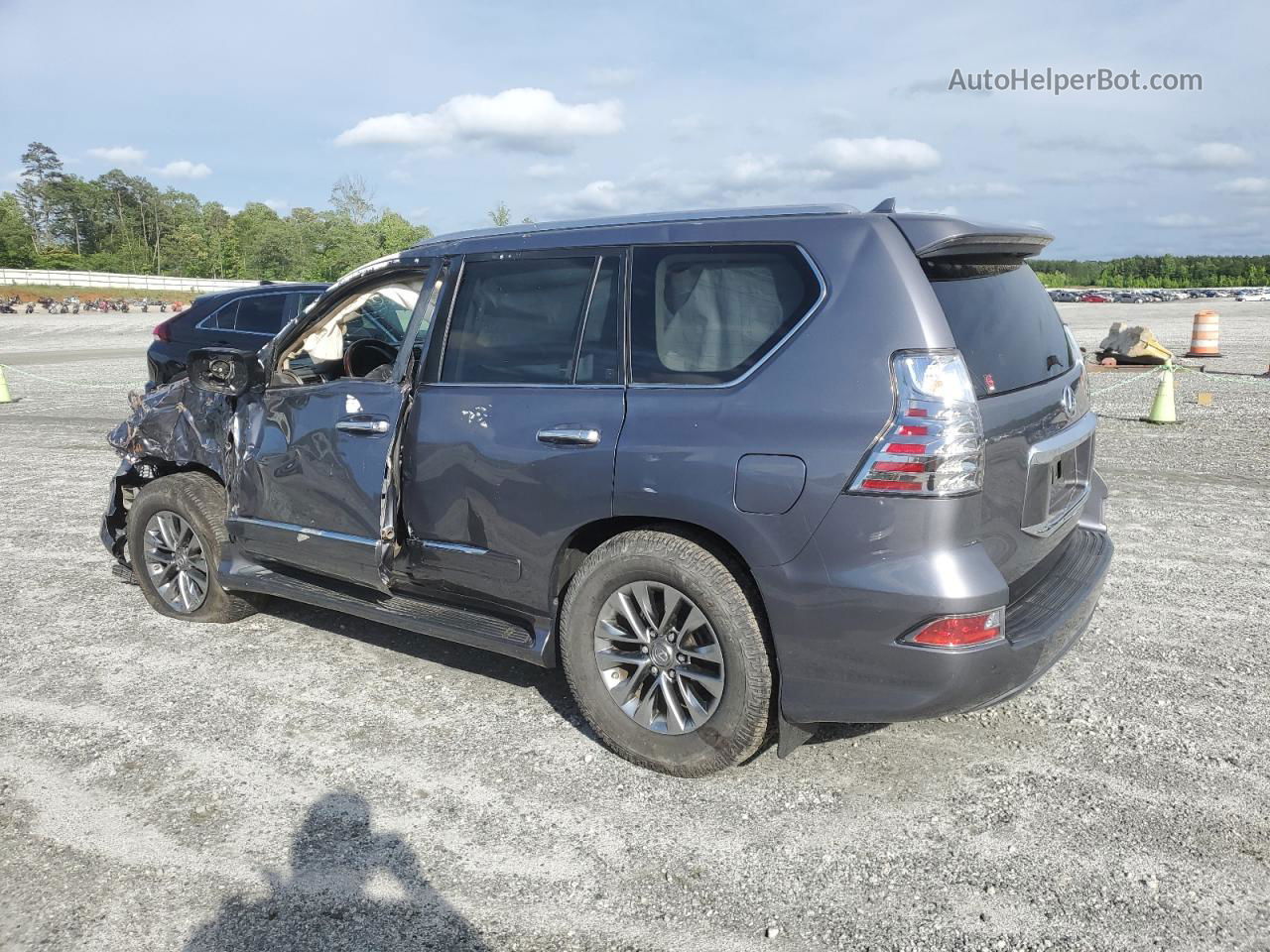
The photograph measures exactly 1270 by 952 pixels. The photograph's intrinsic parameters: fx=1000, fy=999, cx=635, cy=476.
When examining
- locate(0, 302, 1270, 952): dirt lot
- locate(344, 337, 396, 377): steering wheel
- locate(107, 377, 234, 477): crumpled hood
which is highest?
locate(344, 337, 396, 377): steering wheel

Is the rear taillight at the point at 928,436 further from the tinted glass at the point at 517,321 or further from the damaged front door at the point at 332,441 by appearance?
the damaged front door at the point at 332,441

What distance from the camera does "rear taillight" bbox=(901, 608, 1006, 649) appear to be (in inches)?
122

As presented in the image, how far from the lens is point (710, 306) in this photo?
3.56 metres

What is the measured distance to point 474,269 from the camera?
4.25m

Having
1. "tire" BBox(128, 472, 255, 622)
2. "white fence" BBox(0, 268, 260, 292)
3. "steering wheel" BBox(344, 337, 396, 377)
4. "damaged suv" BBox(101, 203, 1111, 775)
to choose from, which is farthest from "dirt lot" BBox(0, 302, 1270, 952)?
"white fence" BBox(0, 268, 260, 292)

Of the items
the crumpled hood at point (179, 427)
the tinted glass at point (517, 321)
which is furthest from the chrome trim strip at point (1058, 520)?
the crumpled hood at point (179, 427)

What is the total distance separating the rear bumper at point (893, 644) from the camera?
310 cm

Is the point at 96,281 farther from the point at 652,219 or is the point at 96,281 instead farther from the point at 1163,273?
the point at 1163,273

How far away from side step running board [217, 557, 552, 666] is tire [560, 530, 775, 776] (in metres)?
0.25

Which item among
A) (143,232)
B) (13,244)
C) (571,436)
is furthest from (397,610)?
(143,232)

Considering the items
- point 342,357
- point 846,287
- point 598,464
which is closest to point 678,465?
point 598,464

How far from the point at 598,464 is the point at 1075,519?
1.90 meters

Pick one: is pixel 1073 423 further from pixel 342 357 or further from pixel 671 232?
pixel 342 357

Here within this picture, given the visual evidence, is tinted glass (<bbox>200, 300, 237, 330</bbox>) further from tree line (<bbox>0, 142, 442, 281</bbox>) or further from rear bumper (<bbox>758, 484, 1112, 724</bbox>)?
tree line (<bbox>0, 142, 442, 281</bbox>)
